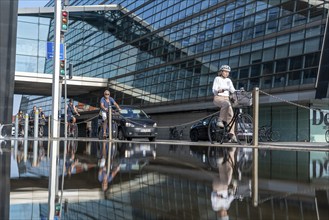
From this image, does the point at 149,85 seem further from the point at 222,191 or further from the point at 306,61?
the point at 222,191

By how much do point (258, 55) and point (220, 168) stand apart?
28.9m

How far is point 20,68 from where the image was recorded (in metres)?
46.4

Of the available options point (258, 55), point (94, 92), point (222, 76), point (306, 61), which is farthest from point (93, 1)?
point (222, 76)

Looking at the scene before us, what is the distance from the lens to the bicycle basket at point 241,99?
10.6 metres

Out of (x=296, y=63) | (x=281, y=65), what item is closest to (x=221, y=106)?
(x=296, y=63)

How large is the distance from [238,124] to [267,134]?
767 inches

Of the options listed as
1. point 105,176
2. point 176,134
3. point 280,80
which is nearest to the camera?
point 105,176

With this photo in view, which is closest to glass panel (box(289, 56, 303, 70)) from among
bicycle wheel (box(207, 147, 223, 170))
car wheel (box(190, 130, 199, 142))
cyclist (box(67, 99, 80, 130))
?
car wheel (box(190, 130, 199, 142))

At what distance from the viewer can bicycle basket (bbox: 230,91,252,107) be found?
1060cm

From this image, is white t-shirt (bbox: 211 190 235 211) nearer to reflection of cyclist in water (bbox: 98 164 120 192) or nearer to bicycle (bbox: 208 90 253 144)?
reflection of cyclist in water (bbox: 98 164 120 192)

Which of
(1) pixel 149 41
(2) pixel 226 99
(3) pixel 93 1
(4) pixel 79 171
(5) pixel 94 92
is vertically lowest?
(4) pixel 79 171

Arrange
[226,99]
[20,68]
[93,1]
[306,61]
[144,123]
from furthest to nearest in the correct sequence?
[93,1] → [20,68] → [306,61] → [144,123] → [226,99]

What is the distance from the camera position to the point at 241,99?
34.8 ft

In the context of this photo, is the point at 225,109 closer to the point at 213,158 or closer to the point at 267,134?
the point at 213,158
